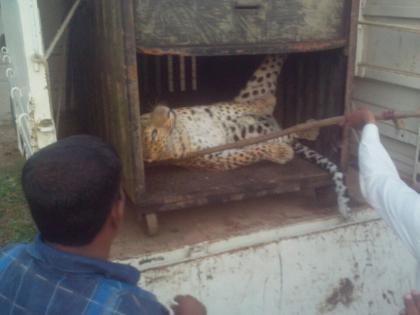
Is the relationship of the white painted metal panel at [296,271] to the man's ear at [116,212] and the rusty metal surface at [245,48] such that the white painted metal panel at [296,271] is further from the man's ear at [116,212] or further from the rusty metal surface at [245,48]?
the man's ear at [116,212]

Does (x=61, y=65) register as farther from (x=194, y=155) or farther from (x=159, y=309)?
(x=159, y=309)

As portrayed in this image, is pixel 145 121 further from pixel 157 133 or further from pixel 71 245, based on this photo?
pixel 71 245

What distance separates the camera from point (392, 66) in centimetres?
302

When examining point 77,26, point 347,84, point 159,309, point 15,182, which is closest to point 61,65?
point 77,26

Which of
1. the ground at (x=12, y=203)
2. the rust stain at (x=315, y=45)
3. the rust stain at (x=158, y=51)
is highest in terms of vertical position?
the rust stain at (x=158, y=51)

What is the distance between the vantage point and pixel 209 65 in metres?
3.56

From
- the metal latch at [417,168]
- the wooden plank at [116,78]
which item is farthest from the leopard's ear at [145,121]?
the metal latch at [417,168]

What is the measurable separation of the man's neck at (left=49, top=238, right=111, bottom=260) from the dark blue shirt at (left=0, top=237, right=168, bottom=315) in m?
0.02

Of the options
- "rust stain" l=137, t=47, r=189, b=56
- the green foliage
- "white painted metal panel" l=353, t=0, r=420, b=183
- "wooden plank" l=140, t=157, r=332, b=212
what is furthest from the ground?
"white painted metal panel" l=353, t=0, r=420, b=183

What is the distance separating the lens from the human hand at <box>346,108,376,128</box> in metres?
2.09

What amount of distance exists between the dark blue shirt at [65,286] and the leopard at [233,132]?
1.52 metres

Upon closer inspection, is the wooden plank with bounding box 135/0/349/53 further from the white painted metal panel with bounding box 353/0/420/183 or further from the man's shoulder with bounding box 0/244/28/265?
the man's shoulder with bounding box 0/244/28/265

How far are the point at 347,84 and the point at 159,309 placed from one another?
1751mm

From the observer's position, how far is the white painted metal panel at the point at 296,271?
95.6 inches
